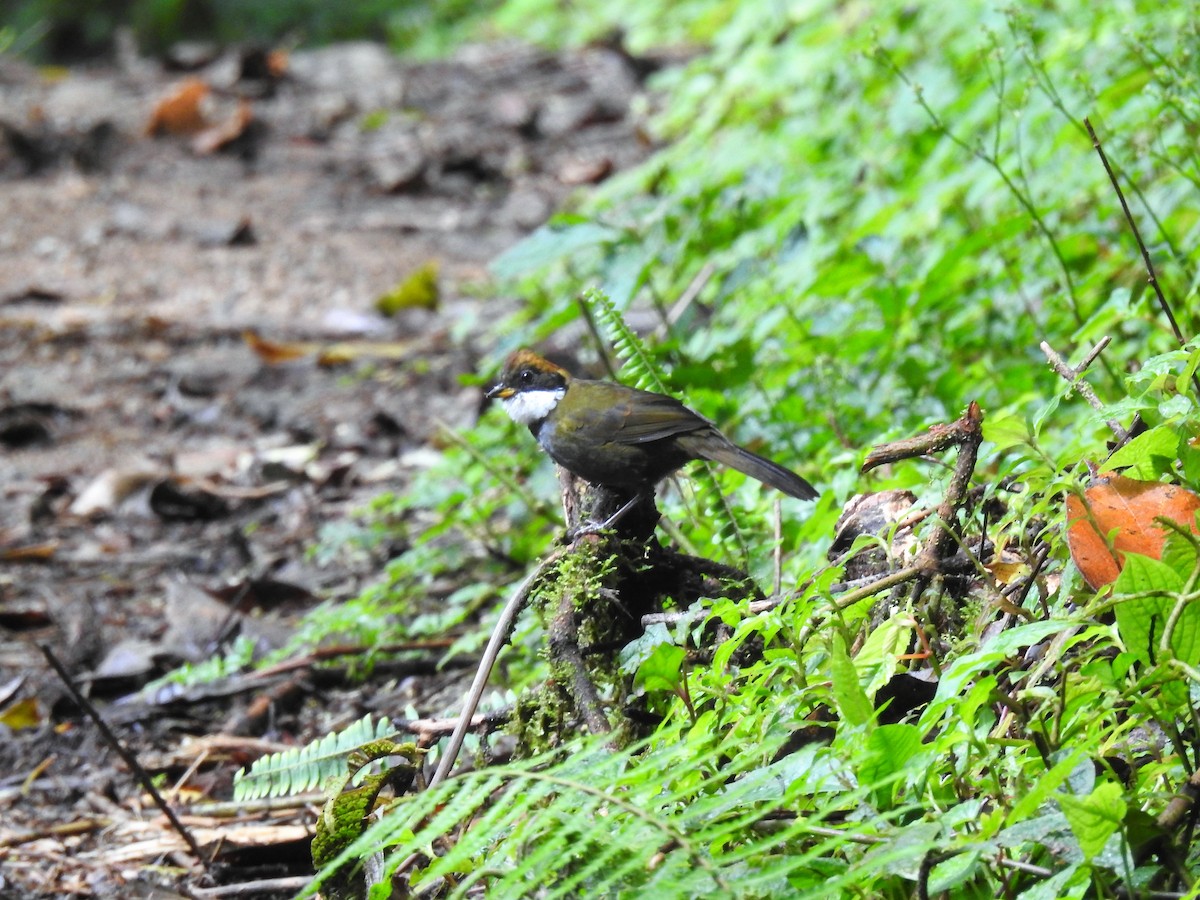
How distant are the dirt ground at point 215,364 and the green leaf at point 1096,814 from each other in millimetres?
1752

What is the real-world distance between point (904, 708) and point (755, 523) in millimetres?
987

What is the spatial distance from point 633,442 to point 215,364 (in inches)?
181

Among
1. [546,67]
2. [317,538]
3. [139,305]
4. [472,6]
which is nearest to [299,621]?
[317,538]

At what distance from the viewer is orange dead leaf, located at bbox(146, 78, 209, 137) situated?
10477 mm

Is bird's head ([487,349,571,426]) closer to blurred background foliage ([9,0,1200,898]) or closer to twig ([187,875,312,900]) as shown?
blurred background foliage ([9,0,1200,898])

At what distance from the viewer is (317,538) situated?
5055 mm

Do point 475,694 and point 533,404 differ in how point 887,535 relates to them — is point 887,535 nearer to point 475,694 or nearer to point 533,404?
point 475,694

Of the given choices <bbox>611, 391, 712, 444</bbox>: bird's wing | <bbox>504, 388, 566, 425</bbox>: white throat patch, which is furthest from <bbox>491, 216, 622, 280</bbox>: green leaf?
<bbox>611, 391, 712, 444</bbox>: bird's wing

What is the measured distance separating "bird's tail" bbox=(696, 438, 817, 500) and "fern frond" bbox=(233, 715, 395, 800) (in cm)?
102

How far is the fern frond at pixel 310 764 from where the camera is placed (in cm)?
234

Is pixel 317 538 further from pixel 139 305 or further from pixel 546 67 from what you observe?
pixel 546 67

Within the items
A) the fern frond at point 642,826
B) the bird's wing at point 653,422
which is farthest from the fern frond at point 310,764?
the bird's wing at point 653,422

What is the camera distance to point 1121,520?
6.53 ft

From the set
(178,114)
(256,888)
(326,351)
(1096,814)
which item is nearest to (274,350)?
(326,351)
